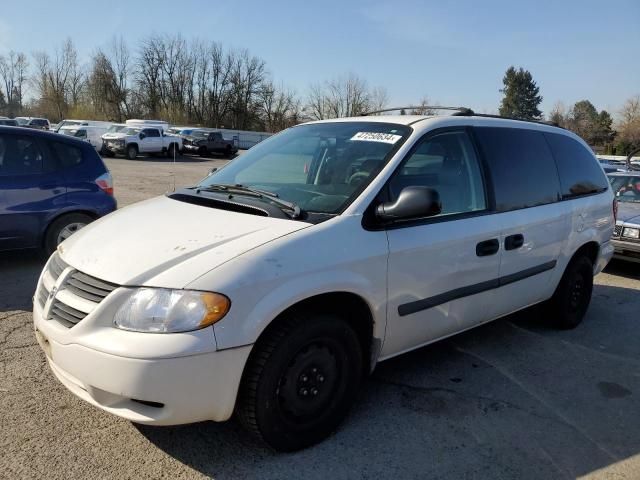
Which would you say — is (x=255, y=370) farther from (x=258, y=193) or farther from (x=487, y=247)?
(x=487, y=247)

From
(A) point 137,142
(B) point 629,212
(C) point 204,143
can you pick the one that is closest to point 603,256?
(B) point 629,212

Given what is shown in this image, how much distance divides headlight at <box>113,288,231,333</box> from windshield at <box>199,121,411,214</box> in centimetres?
89

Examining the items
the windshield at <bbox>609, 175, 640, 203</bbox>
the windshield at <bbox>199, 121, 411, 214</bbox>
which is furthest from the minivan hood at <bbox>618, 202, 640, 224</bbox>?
the windshield at <bbox>199, 121, 411, 214</bbox>

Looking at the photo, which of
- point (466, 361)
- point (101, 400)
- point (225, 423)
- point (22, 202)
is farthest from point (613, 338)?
point (22, 202)

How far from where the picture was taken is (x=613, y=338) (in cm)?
474

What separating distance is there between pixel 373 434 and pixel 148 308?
1.48 meters

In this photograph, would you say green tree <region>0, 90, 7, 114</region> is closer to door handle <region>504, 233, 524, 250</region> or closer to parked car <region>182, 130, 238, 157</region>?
parked car <region>182, 130, 238, 157</region>

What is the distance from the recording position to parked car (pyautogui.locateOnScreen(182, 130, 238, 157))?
122ft

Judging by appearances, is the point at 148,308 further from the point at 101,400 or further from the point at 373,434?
the point at 373,434

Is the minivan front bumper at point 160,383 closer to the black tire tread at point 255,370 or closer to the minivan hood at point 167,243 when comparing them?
the black tire tread at point 255,370

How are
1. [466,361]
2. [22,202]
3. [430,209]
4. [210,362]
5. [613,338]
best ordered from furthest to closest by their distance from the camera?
1. [22,202]
2. [613,338]
3. [466,361]
4. [430,209]
5. [210,362]

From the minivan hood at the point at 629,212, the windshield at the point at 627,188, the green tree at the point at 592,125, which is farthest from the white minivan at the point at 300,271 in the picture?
the green tree at the point at 592,125

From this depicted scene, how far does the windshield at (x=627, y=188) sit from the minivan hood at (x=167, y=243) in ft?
24.0

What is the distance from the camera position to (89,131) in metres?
32.2
